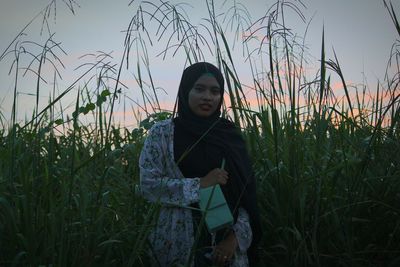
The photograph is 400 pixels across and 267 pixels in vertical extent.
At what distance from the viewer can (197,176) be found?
2414 mm

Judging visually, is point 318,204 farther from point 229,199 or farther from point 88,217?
point 88,217

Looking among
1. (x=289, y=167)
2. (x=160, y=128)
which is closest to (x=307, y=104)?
(x=289, y=167)

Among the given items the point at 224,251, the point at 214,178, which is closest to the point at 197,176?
the point at 214,178

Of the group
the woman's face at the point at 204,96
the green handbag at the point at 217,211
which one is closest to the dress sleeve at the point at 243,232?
the green handbag at the point at 217,211

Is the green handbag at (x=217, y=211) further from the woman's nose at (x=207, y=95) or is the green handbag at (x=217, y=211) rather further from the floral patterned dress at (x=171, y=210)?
the woman's nose at (x=207, y=95)

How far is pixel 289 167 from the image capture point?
241 cm

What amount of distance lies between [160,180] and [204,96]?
0.48 m

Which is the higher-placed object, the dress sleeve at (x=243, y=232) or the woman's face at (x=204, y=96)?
the woman's face at (x=204, y=96)

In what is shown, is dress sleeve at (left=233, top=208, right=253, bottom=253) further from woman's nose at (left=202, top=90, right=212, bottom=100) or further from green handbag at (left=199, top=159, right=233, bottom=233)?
woman's nose at (left=202, top=90, right=212, bottom=100)

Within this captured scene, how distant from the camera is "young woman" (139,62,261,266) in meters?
2.31

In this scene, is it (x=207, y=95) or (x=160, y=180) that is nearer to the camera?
(x=160, y=180)

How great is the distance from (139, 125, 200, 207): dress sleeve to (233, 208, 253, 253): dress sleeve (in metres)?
0.26

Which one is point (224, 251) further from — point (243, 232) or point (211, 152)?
point (211, 152)

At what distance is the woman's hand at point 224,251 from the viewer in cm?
229
